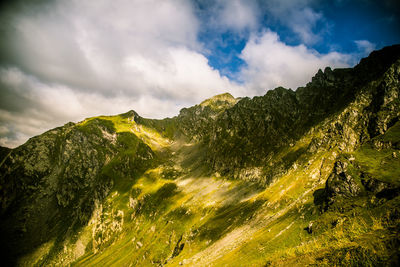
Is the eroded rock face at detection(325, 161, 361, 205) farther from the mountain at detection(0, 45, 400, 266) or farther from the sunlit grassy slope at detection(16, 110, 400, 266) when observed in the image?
the sunlit grassy slope at detection(16, 110, 400, 266)

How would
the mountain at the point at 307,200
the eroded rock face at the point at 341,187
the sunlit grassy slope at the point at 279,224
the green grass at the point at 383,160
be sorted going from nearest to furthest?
the sunlit grassy slope at the point at 279,224, the mountain at the point at 307,200, the green grass at the point at 383,160, the eroded rock face at the point at 341,187

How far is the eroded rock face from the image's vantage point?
6425 cm

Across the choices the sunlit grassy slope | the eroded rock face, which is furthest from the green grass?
the eroded rock face

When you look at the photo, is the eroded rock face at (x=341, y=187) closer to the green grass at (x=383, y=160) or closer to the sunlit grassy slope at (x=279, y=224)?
the sunlit grassy slope at (x=279, y=224)

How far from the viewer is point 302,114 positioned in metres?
199

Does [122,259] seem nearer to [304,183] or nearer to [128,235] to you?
[128,235]

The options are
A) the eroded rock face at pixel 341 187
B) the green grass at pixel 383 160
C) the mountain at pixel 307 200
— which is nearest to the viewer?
the mountain at pixel 307 200

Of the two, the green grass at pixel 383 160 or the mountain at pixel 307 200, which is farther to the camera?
the green grass at pixel 383 160

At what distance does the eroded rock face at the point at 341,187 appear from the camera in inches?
2530

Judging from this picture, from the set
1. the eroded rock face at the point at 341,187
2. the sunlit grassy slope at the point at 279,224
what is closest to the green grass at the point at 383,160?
the sunlit grassy slope at the point at 279,224

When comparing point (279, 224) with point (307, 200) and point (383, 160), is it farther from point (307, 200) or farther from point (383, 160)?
point (383, 160)

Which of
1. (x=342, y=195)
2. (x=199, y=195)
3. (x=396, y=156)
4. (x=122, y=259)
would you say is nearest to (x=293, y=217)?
(x=342, y=195)

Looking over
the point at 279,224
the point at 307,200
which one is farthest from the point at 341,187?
the point at 279,224

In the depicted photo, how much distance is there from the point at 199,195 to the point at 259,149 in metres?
75.5
